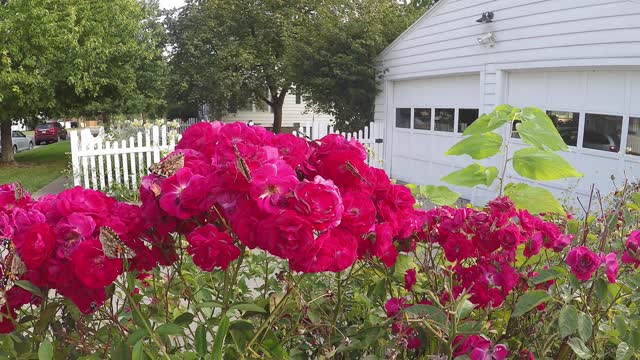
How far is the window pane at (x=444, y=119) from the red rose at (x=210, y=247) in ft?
29.7

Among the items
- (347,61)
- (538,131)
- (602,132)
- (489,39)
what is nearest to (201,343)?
(538,131)

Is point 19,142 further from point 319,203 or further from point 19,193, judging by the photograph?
point 319,203

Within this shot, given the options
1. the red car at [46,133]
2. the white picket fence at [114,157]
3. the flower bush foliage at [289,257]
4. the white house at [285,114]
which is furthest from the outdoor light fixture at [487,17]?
the red car at [46,133]

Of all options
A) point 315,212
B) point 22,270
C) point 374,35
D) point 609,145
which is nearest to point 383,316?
point 315,212

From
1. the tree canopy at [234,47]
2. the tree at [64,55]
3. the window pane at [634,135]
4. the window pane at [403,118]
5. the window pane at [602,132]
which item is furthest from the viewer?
the tree canopy at [234,47]

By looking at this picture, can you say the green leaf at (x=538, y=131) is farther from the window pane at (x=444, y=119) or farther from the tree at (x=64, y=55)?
the tree at (x=64, y=55)

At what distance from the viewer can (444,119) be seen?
9.82 meters

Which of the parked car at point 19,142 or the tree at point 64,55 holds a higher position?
the tree at point 64,55

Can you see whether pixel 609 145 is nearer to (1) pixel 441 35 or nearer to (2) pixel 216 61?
(1) pixel 441 35

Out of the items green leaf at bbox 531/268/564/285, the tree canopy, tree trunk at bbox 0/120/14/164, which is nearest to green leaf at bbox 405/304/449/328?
green leaf at bbox 531/268/564/285

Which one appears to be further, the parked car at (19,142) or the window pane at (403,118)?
the parked car at (19,142)

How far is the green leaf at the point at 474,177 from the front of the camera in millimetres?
1838

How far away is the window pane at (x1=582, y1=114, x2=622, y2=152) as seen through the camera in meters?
6.80

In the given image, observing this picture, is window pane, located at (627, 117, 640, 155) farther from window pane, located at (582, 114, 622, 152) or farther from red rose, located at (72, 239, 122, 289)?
red rose, located at (72, 239, 122, 289)
